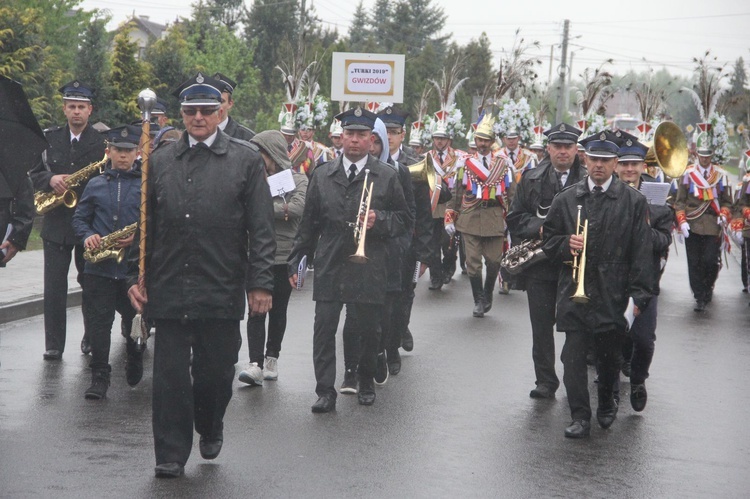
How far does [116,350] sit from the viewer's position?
34.8 feet

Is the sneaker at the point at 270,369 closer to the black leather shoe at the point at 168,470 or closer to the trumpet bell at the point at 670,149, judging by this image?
the black leather shoe at the point at 168,470

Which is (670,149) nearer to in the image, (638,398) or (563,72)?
(638,398)

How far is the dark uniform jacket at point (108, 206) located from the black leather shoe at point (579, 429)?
11.1 ft

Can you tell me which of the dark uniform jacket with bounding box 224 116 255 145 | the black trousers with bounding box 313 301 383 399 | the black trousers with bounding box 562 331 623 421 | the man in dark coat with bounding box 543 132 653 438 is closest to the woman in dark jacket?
the dark uniform jacket with bounding box 224 116 255 145

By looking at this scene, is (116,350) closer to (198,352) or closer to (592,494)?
(198,352)

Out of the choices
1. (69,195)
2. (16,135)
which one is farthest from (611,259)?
(69,195)

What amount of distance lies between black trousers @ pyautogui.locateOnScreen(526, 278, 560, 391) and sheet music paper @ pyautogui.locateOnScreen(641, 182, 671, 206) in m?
0.95

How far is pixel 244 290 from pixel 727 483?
9.79 ft

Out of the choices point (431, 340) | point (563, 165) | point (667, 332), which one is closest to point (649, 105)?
point (667, 332)

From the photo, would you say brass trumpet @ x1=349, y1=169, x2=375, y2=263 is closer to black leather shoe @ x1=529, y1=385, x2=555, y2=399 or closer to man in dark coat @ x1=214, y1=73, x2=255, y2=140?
man in dark coat @ x1=214, y1=73, x2=255, y2=140

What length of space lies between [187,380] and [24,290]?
7236 millimetres

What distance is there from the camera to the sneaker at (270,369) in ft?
30.9

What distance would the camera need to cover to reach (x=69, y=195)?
9.94m

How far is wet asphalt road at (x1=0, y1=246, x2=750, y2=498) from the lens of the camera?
6504 millimetres
